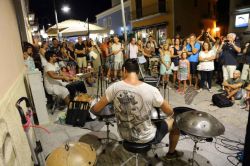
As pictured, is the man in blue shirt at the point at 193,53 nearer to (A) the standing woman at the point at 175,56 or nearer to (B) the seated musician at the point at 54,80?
(A) the standing woman at the point at 175,56

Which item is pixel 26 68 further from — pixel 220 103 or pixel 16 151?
pixel 220 103

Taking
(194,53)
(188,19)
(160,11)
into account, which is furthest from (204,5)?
(194,53)

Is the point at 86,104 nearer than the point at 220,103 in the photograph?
Yes

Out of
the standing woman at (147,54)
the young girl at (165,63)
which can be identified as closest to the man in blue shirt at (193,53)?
the young girl at (165,63)

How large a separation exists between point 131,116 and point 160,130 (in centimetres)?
60

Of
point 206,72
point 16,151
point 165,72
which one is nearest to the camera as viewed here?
point 16,151

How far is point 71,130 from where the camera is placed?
4.86m

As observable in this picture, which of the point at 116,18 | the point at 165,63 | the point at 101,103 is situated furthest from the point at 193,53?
the point at 116,18

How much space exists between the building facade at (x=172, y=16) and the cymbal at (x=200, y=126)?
662 inches

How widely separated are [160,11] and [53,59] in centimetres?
1592

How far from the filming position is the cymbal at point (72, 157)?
8.25ft

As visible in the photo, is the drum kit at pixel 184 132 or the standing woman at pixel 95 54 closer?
the drum kit at pixel 184 132

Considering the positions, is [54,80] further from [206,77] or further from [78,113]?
[206,77]

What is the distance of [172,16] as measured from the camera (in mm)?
18328
